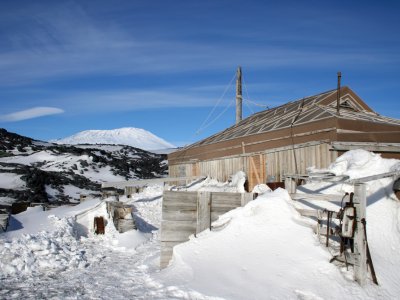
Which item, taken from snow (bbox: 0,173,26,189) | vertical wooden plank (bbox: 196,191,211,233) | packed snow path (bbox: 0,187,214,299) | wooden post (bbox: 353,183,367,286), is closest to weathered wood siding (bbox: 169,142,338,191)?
vertical wooden plank (bbox: 196,191,211,233)

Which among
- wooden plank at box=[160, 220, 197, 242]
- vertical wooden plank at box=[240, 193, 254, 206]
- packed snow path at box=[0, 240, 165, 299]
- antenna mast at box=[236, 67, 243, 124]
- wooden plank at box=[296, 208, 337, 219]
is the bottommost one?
packed snow path at box=[0, 240, 165, 299]

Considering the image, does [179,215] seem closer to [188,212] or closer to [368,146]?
[188,212]

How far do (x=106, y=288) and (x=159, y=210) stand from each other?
412 inches

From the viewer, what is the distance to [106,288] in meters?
7.50

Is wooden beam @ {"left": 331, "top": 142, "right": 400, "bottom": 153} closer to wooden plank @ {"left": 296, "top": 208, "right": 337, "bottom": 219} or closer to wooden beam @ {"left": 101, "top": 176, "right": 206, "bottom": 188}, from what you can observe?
wooden plank @ {"left": 296, "top": 208, "right": 337, "bottom": 219}

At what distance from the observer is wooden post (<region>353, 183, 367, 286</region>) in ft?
23.1

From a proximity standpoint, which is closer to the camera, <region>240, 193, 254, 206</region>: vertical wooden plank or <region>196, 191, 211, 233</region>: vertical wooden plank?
<region>196, 191, 211, 233</region>: vertical wooden plank

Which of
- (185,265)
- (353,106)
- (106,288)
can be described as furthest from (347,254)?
(353,106)

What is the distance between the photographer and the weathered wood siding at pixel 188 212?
9.45 m

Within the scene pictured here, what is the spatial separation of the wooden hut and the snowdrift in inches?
68.1

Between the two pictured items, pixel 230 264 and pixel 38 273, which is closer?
pixel 230 264

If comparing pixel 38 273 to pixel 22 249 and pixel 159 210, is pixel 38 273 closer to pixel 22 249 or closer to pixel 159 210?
pixel 22 249

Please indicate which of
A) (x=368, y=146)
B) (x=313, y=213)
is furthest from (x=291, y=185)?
(x=368, y=146)

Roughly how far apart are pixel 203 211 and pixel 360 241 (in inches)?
147
